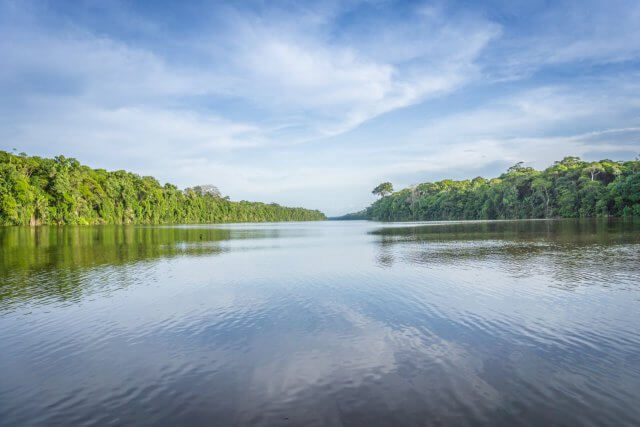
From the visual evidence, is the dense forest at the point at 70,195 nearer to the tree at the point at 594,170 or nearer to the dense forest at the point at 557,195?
the dense forest at the point at 557,195

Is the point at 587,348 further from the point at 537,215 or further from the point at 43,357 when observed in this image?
the point at 537,215

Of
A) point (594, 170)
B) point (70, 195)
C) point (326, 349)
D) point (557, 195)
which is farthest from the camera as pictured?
point (557, 195)

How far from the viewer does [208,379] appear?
9.74 m

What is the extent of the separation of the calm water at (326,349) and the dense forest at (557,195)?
316ft

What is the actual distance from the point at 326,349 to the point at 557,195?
462 ft

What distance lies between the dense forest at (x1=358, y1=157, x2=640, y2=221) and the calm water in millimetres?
96187

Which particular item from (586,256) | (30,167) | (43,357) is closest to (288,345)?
(43,357)

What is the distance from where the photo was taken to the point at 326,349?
464 inches

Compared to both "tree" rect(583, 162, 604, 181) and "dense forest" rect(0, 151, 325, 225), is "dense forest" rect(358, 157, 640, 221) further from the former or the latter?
"dense forest" rect(0, 151, 325, 225)

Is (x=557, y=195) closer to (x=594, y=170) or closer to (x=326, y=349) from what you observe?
(x=594, y=170)

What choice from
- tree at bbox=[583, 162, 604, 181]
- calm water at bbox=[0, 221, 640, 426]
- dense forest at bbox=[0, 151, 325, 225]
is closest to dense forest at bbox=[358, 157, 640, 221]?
tree at bbox=[583, 162, 604, 181]

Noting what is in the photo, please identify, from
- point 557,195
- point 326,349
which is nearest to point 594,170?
point 557,195

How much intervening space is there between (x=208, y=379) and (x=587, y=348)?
10.9m

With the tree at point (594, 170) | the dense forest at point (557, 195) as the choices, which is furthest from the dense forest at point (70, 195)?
the tree at point (594, 170)
